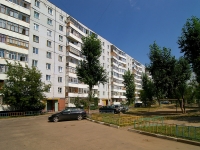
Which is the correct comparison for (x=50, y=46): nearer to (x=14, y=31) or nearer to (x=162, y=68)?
(x=14, y=31)

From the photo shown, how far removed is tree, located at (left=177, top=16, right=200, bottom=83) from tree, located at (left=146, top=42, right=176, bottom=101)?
5.15 m

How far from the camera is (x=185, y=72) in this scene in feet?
95.9

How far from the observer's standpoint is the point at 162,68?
29.5 m

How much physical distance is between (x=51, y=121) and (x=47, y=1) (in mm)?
31431

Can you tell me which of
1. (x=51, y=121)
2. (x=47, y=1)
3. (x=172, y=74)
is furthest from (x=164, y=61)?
(x=47, y=1)

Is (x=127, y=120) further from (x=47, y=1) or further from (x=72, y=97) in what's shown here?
(x=47, y=1)

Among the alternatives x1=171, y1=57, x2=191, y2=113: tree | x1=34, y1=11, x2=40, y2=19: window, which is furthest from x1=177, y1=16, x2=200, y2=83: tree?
x1=34, y1=11, x2=40, y2=19: window

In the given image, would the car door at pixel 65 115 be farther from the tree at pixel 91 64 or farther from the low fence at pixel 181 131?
the low fence at pixel 181 131

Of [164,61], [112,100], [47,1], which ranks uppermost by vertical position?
[47,1]

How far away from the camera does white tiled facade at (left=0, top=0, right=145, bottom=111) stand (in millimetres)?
31797

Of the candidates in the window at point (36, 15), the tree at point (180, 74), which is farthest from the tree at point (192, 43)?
the window at point (36, 15)

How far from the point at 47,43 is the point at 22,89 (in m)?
15.7

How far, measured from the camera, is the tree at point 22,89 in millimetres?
26953

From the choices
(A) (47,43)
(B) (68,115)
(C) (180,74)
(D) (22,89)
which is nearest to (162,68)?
(C) (180,74)
